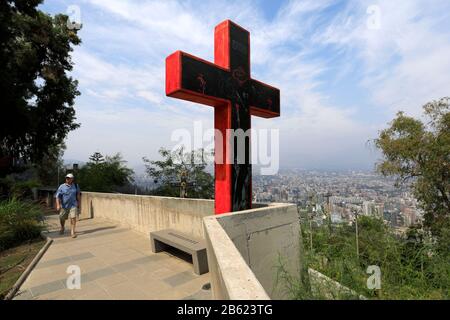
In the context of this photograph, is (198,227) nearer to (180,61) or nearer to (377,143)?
(180,61)

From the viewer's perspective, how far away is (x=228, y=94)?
5191 mm

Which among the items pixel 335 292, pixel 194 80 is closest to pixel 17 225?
pixel 194 80

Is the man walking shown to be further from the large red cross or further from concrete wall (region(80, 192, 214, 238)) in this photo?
the large red cross

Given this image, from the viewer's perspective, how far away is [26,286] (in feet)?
13.5

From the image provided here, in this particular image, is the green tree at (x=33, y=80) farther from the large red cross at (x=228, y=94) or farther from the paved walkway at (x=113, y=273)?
the large red cross at (x=228, y=94)

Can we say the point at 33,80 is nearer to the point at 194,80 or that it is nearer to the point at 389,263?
the point at 194,80

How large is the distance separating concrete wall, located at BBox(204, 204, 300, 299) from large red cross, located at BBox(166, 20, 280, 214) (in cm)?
67

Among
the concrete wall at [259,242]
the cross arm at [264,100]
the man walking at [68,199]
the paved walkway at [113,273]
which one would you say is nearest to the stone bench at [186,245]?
the paved walkway at [113,273]

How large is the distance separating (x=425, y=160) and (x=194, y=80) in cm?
1198

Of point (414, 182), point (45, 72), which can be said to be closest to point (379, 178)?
point (414, 182)

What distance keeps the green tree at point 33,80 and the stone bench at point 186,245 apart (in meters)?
11.0

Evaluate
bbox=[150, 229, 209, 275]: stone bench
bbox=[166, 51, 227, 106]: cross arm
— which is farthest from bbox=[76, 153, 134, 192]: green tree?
bbox=[166, 51, 227, 106]: cross arm

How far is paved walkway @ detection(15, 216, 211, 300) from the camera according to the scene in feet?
12.4
